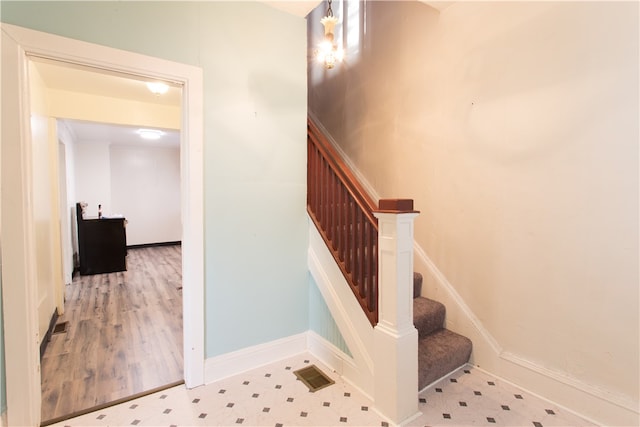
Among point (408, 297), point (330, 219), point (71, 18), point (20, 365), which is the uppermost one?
point (71, 18)

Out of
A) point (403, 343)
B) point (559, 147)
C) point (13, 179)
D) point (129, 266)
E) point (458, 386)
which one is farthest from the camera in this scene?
point (129, 266)

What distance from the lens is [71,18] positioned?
1.76 meters

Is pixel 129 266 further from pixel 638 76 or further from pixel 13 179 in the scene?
pixel 638 76

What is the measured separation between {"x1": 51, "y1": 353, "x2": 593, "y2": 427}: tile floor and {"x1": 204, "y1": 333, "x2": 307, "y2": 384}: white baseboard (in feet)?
0.21

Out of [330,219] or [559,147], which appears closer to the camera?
[559,147]

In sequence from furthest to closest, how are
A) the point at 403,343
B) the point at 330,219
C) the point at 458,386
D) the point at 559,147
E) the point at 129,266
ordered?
the point at 129,266
the point at 330,219
the point at 458,386
the point at 559,147
the point at 403,343

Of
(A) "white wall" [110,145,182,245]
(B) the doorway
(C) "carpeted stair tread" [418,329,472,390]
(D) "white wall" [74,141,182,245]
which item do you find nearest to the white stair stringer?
(C) "carpeted stair tread" [418,329,472,390]

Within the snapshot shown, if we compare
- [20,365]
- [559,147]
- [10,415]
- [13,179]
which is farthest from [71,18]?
[559,147]

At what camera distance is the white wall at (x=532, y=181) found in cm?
179

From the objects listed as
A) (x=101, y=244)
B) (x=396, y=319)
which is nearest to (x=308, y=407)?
(x=396, y=319)

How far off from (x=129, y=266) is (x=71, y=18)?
17.6 feet

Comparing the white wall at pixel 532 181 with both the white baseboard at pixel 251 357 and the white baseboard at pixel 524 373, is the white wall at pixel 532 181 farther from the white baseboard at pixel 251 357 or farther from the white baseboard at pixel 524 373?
the white baseboard at pixel 251 357

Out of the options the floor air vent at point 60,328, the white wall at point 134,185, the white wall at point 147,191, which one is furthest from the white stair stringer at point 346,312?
the white wall at point 147,191

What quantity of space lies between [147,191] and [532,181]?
27.5 feet
